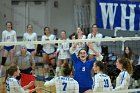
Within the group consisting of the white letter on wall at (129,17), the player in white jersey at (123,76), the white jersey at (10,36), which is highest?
the white letter on wall at (129,17)

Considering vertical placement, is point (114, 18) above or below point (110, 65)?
above

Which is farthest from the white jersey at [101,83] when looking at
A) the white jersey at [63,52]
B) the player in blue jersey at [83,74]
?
the white jersey at [63,52]

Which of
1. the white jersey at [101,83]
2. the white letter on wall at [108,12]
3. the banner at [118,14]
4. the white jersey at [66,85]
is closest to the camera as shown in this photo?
the white jersey at [66,85]

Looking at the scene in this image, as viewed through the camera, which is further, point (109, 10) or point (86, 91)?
point (109, 10)

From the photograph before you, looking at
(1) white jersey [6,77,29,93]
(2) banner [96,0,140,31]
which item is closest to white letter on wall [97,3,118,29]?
(2) banner [96,0,140,31]

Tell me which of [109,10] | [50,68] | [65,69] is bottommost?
[50,68]

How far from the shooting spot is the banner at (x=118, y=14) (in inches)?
559

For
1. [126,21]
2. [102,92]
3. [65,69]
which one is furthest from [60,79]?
[126,21]

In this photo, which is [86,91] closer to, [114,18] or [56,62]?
[56,62]

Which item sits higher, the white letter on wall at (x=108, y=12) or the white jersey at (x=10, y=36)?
the white letter on wall at (x=108, y=12)

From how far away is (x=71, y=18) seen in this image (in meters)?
18.5

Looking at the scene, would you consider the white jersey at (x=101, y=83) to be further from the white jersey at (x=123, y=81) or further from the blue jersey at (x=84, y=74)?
the blue jersey at (x=84, y=74)

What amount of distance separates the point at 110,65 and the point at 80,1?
6534 mm

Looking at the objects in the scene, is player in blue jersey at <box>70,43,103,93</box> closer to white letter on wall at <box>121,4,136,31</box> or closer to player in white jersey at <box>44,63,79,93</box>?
player in white jersey at <box>44,63,79,93</box>
